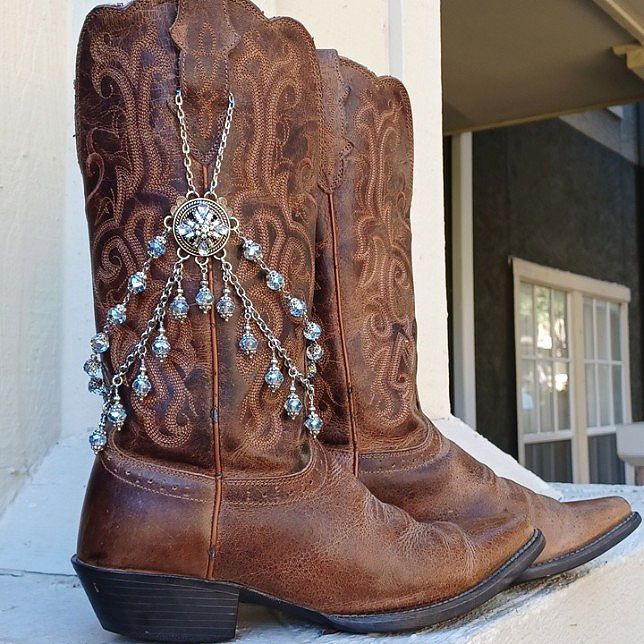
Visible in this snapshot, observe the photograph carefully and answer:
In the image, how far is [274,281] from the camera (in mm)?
807

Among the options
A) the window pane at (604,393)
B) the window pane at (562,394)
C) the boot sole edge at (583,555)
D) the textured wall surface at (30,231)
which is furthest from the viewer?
the window pane at (604,393)

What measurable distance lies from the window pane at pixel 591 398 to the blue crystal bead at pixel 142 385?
5.87 metres

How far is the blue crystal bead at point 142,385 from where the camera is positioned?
767 mm

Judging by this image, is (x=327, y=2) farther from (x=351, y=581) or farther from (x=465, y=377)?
(x=465, y=377)

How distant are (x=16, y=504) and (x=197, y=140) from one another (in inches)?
23.6

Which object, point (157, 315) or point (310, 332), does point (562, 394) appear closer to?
point (310, 332)

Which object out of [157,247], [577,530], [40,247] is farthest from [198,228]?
[577,530]

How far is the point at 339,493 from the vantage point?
2.66ft

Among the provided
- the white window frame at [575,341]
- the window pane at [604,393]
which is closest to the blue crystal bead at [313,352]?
the white window frame at [575,341]

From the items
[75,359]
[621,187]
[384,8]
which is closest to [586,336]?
[621,187]

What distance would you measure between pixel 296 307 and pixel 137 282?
0.15 metres

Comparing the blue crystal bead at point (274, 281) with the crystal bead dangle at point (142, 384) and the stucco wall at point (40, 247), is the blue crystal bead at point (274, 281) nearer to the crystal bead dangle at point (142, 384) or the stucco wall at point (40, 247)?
the crystal bead dangle at point (142, 384)

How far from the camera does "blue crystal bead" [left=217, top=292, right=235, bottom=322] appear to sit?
77 cm

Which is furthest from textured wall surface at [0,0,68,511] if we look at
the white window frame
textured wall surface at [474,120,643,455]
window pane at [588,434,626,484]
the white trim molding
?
window pane at [588,434,626,484]
